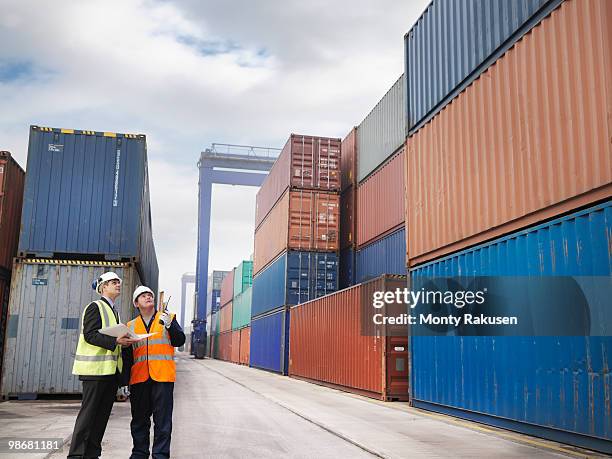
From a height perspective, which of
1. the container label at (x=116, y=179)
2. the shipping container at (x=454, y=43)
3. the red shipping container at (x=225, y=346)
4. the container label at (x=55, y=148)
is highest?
the shipping container at (x=454, y=43)

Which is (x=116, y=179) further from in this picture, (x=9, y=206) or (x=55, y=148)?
(x=9, y=206)

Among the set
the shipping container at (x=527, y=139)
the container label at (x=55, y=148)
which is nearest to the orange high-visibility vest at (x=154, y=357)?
the shipping container at (x=527, y=139)

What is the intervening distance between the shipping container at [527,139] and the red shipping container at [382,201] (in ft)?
22.8

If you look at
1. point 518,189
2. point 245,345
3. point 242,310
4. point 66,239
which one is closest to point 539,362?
point 518,189

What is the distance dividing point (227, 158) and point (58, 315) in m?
38.4

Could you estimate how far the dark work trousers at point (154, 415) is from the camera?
17.2 feet

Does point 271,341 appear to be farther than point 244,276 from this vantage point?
No

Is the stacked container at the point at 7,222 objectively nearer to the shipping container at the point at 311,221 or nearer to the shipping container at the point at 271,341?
the shipping container at the point at 311,221

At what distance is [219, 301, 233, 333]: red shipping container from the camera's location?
48925 mm

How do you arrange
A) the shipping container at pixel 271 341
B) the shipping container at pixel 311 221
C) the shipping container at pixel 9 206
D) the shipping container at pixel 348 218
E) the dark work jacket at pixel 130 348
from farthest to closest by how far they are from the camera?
the shipping container at pixel 271 341
the shipping container at pixel 311 221
the shipping container at pixel 348 218
the shipping container at pixel 9 206
the dark work jacket at pixel 130 348

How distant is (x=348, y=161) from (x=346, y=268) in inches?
184

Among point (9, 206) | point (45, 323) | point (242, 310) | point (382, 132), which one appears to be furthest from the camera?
point (242, 310)

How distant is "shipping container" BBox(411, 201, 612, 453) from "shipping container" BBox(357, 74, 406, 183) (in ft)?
30.4

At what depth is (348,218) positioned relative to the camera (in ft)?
82.3
